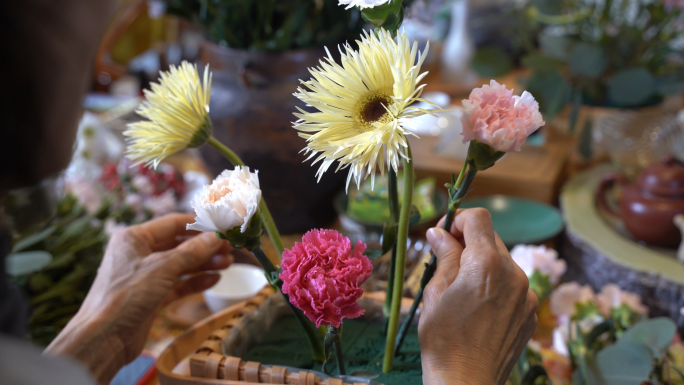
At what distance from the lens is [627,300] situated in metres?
0.66

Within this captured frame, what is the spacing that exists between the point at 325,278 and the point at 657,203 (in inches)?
27.5

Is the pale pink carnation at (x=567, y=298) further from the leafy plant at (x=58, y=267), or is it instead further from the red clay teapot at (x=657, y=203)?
the leafy plant at (x=58, y=267)

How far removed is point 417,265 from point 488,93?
0.38 meters

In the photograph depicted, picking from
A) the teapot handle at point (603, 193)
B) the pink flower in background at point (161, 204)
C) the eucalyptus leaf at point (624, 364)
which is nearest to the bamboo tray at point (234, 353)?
the eucalyptus leaf at point (624, 364)

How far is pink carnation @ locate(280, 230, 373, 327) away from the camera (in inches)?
12.4

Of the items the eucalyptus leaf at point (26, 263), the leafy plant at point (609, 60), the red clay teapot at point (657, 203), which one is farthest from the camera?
the leafy plant at point (609, 60)

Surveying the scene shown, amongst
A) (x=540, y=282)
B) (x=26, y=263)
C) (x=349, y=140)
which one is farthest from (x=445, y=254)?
(x=26, y=263)

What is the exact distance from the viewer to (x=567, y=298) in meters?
0.68

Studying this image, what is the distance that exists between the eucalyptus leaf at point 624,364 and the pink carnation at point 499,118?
34 centimetres

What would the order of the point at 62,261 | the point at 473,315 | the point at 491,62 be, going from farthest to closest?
1. the point at 491,62
2. the point at 62,261
3. the point at 473,315

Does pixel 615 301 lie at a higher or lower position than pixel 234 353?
lower

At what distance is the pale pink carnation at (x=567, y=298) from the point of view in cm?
68

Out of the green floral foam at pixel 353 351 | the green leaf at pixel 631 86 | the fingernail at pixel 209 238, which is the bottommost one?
the green leaf at pixel 631 86

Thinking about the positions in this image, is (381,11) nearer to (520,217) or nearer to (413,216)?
(413,216)
